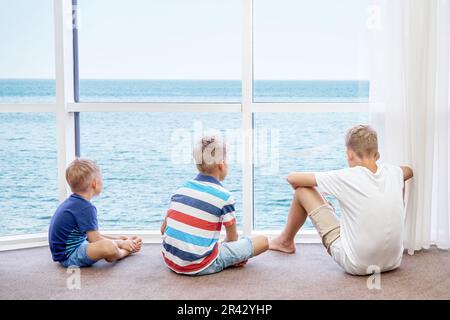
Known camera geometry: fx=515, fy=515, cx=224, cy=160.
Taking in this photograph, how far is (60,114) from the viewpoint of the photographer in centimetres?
281

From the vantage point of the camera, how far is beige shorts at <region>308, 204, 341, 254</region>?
2.36 metres

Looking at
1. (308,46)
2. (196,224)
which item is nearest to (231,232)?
(196,224)

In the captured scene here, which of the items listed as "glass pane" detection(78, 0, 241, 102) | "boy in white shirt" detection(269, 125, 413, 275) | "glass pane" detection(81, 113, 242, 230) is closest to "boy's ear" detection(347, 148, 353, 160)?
"boy in white shirt" detection(269, 125, 413, 275)

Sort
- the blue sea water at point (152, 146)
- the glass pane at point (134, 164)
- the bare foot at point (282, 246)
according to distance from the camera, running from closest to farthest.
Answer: the bare foot at point (282, 246) → the blue sea water at point (152, 146) → the glass pane at point (134, 164)

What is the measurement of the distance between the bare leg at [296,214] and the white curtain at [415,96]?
1.59 ft

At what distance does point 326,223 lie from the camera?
7.77 ft

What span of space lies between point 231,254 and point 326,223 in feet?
1.51

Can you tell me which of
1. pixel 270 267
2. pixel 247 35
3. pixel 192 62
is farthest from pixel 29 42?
pixel 192 62

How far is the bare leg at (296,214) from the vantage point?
94.9 inches

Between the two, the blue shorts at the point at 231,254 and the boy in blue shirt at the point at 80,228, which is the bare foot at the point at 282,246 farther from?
the boy in blue shirt at the point at 80,228

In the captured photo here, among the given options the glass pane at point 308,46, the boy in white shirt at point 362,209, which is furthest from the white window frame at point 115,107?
the glass pane at point 308,46

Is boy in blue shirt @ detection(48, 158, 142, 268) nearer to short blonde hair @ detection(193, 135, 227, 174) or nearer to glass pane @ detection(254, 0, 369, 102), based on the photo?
short blonde hair @ detection(193, 135, 227, 174)

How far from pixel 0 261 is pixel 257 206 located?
4.61 ft
